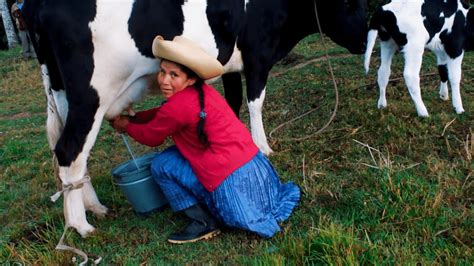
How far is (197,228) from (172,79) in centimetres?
100

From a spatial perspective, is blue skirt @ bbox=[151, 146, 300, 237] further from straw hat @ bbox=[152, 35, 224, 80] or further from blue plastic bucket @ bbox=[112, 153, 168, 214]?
straw hat @ bbox=[152, 35, 224, 80]

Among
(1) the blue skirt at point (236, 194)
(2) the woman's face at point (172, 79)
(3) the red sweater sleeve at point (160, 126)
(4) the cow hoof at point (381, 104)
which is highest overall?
Result: (2) the woman's face at point (172, 79)

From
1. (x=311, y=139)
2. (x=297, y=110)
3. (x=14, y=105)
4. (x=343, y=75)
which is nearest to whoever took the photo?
(x=311, y=139)

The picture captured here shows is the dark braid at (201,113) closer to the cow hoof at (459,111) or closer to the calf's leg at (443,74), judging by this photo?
the cow hoof at (459,111)

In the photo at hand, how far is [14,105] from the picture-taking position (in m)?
9.61

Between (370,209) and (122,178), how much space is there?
172 cm

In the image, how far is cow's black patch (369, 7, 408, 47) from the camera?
4825 mm

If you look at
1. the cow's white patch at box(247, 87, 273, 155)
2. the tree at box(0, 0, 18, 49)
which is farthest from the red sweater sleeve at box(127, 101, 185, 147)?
the tree at box(0, 0, 18, 49)

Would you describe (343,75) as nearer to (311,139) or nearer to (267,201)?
(311,139)

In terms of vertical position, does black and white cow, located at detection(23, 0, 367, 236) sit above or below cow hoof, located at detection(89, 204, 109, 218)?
above

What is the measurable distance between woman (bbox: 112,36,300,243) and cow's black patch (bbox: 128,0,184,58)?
25 centimetres

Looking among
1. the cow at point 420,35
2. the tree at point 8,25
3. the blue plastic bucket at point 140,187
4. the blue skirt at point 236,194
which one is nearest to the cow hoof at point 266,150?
the blue skirt at point 236,194

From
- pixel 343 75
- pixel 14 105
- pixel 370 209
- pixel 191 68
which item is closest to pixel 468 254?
pixel 370 209

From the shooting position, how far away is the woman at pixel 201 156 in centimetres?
305
